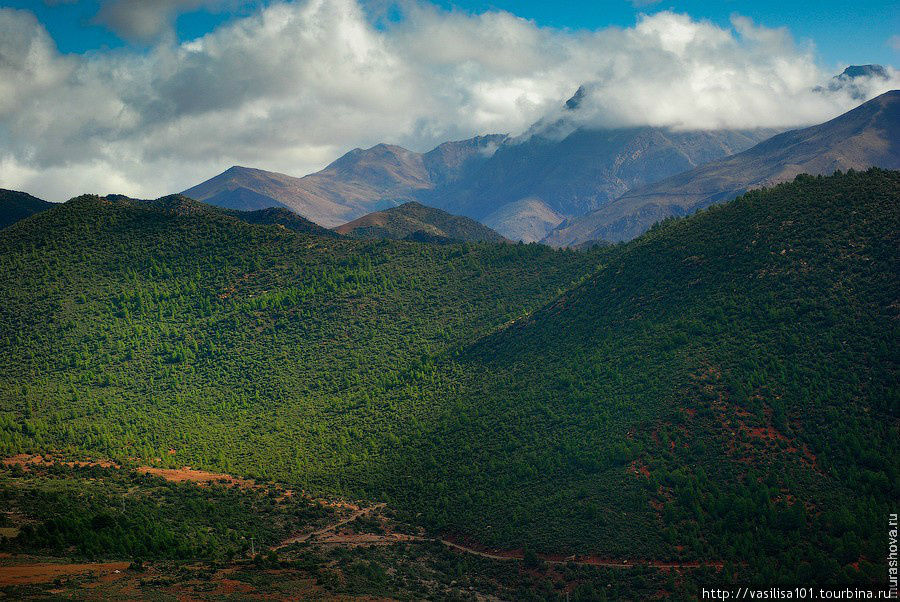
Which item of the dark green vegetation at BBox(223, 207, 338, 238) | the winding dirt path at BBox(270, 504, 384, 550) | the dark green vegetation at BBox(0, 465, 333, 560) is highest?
the dark green vegetation at BBox(223, 207, 338, 238)

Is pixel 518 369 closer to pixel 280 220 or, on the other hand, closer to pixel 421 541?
pixel 421 541

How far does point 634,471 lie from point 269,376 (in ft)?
189

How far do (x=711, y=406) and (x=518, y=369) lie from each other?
27471 mm

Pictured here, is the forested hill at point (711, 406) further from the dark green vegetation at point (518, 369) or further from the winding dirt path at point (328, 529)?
the winding dirt path at point (328, 529)

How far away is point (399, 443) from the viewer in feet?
284

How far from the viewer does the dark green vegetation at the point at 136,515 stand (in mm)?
58312

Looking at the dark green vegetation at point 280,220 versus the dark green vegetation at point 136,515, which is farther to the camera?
the dark green vegetation at point 280,220

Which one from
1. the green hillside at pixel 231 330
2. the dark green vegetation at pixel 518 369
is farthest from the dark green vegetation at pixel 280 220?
the dark green vegetation at pixel 518 369

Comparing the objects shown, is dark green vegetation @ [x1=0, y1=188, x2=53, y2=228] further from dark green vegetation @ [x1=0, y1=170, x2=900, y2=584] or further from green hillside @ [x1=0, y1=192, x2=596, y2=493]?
dark green vegetation @ [x1=0, y1=170, x2=900, y2=584]

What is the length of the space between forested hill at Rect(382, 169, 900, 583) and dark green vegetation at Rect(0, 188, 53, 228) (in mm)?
114399

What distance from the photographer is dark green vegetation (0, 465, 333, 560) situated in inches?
2296

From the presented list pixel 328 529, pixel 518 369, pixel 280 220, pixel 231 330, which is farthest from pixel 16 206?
pixel 328 529

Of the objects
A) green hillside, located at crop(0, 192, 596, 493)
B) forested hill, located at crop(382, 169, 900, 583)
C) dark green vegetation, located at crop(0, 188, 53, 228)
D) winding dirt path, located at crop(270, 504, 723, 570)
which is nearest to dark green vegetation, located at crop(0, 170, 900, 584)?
forested hill, located at crop(382, 169, 900, 583)

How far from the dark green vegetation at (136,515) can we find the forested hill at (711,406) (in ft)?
49.1
